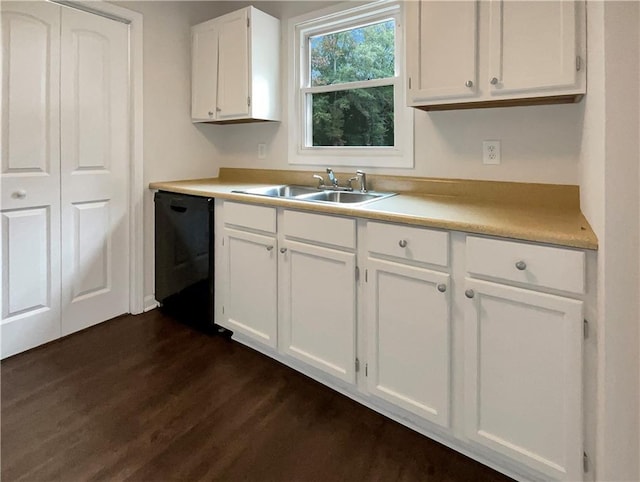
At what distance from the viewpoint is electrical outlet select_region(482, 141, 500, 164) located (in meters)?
1.95

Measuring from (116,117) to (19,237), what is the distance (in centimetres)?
94

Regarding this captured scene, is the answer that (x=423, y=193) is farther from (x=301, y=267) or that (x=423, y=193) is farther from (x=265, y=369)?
(x=265, y=369)

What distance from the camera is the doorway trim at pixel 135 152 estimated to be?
8.47 feet

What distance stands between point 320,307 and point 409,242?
565 millimetres

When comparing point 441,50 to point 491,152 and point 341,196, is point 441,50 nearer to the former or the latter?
point 491,152

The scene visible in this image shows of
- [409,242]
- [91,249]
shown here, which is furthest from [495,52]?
[91,249]

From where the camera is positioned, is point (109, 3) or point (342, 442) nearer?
point (342, 442)

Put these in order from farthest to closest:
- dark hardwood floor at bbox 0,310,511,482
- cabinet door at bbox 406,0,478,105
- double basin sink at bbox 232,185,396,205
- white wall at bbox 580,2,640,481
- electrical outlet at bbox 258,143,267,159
Result: electrical outlet at bbox 258,143,267,159 → double basin sink at bbox 232,185,396,205 → cabinet door at bbox 406,0,478,105 → dark hardwood floor at bbox 0,310,511,482 → white wall at bbox 580,2,640,481

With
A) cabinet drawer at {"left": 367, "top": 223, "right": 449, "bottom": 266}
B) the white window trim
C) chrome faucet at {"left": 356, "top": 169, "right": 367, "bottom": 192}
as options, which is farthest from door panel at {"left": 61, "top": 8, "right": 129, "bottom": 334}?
cabinet drawer at {"left": 367, "top": 223, "right": 449, "bottom": 266}

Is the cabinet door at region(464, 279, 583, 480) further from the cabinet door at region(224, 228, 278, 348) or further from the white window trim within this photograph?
the white window trim

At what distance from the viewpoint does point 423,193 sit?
2193mm

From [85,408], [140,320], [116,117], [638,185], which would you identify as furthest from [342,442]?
[116,117]

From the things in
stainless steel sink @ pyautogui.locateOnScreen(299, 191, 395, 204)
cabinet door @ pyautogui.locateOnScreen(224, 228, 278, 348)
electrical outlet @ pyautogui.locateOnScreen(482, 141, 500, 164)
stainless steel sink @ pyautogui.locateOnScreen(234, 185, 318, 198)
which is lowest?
cabinet door @ pyautogui.locateOnScreen(224, 228, 278, 348)

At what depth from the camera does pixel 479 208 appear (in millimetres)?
1753
